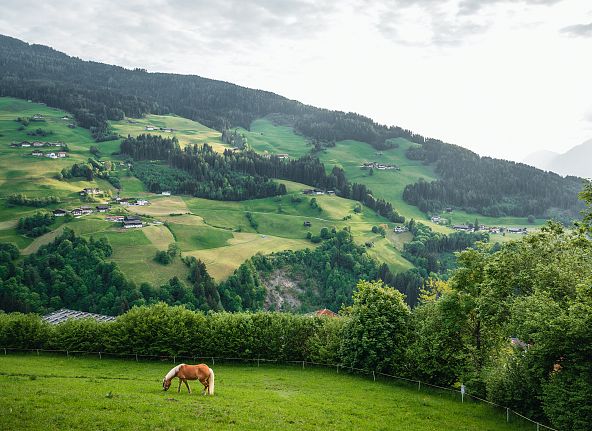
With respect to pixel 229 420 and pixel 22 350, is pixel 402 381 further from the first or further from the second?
pixel 22 350

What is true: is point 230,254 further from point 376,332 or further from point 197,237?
point 376,332

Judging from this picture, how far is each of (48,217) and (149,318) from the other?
146420 mm

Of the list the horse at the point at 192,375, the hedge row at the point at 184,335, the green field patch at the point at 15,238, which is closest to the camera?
the horse at the point at 192,375

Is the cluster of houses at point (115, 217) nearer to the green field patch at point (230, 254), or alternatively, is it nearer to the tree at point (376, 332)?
the green field patch at point (230, 254)

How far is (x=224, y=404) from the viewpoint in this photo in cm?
3145

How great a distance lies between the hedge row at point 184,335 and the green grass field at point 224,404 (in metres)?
6.76

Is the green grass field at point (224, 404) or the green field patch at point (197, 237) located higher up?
the green grass field at point (224, 404)

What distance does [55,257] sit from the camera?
→ 149 m

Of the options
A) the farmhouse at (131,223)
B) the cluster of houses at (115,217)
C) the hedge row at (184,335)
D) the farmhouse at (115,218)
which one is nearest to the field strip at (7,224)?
the cluster of houses at (115,217)

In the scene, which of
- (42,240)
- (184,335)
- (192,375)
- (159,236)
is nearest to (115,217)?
(159,236)

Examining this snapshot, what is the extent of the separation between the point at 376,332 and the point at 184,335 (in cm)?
2761

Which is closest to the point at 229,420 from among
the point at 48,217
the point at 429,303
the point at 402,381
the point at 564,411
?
the point at 564,411

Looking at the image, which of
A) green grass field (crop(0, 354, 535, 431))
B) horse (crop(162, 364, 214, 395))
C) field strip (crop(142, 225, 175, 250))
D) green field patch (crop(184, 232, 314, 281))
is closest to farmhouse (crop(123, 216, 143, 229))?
field strip (crop(142, 225, 175, 250))

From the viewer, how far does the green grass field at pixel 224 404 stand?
2536 centimetres
